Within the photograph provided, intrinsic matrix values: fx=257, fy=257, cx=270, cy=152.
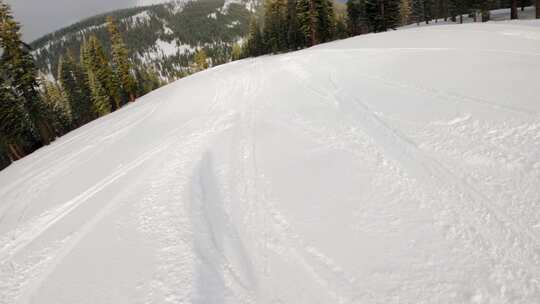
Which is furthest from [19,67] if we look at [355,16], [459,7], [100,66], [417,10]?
[417,10]

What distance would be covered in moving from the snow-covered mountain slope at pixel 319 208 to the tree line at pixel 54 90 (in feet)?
76.3

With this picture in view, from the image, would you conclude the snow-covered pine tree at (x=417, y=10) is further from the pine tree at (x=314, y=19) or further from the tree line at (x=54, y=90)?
the tree line at (x=54, y=90)

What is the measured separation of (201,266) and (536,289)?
4.14 m

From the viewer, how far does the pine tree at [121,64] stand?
38.3m

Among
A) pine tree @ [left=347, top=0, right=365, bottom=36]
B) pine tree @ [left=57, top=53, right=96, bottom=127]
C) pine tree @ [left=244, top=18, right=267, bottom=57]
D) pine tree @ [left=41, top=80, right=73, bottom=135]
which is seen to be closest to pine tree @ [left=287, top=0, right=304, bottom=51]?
pine tree @ [left=347, top=0, right=365, bottom=36]

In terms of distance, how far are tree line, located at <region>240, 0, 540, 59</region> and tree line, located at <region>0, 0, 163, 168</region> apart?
29977mm

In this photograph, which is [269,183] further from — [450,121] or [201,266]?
[450,121]

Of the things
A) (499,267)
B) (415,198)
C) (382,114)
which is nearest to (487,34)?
(382,114)

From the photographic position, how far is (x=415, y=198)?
14.3 ft

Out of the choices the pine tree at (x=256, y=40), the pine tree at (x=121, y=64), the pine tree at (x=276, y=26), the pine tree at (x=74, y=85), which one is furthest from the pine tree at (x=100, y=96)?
the pine tree at (x=256, y=40)

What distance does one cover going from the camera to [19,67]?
24547 mm

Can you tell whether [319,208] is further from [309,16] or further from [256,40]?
[256,40]

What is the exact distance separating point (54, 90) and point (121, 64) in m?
27.4

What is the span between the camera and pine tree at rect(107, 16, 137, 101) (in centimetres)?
3831
